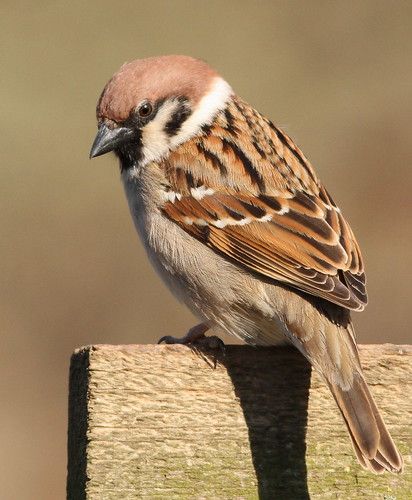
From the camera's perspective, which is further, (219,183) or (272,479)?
(219,183)

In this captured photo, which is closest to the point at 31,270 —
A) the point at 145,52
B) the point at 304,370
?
the point at 145,52

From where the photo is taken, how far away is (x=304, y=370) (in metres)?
3.52

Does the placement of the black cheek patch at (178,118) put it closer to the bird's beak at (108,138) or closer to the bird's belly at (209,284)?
the bird's beak at (108,138)

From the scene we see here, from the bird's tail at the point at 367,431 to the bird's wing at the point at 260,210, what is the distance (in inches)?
22.4

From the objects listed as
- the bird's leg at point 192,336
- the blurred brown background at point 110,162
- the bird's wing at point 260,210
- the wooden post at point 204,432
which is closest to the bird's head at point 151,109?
the bird's wing at point 260,210

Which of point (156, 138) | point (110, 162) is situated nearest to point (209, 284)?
point (156, 138)

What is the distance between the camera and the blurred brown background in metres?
7.29

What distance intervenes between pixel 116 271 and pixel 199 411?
4.75 m

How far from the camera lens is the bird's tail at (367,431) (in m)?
3.26

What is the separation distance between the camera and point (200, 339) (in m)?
3.63

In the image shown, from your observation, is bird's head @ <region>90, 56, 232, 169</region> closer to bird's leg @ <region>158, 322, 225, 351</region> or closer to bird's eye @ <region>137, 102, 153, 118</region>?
bird's eye @ <region>137, 102, 153, 118</region>

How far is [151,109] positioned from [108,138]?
0.67 ft

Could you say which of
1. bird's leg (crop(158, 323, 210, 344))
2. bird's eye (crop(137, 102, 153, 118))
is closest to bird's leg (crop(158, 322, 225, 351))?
bird's leg (crop(158, 323, 210, 344))

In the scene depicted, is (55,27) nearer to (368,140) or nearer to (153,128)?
(368,140)
